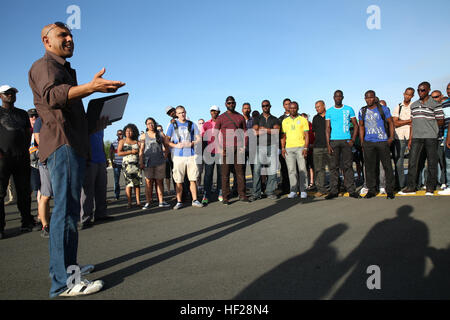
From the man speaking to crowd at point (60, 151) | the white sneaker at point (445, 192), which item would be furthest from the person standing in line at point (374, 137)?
the man speaking to crowd at point (60, 151)

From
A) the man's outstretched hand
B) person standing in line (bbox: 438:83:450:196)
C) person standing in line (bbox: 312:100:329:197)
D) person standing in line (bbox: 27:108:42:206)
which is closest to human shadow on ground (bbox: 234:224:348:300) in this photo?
the man's outstretched hand

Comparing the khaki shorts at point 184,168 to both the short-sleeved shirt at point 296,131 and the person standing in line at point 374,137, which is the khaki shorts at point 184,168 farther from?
the person standing in line at point 374,137

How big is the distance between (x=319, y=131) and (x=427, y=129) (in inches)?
89.5

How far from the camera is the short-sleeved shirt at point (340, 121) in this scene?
21.9ft

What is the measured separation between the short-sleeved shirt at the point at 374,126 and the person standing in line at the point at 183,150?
12.9 feet

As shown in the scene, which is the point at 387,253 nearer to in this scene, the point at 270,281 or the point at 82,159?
the point at 270,281

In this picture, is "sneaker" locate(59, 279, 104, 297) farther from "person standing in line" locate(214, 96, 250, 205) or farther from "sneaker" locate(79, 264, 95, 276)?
"person standing in line" locate(214, 96, 250, 205)

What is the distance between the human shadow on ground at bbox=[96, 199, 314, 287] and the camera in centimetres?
294

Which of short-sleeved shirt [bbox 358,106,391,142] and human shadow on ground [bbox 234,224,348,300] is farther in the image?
short-sleeved shirt [bbox 358,106,391,142]

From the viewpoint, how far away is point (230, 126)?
6.94 metres

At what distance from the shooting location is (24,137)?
504cm

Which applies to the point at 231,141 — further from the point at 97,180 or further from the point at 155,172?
the point at 97,180
